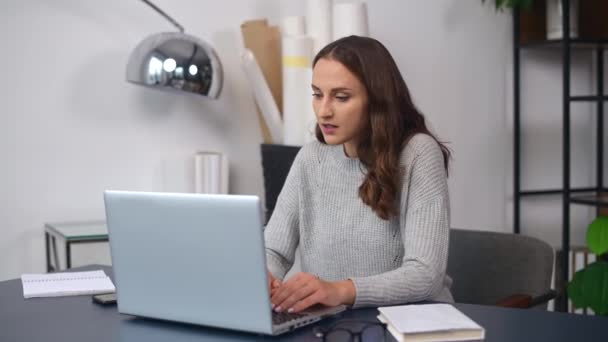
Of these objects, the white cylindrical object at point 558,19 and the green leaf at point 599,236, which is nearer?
the green leaf at point 599,236

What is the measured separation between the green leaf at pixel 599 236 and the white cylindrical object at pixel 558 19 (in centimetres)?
91

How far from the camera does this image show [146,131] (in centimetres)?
277

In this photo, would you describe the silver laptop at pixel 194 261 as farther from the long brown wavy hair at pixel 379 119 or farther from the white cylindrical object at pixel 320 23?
the white cylindrical object at pixel 320 23

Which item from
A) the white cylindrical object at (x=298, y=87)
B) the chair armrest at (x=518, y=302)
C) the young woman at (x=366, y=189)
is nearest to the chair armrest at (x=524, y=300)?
the chair armrest at (x=518, y=302)

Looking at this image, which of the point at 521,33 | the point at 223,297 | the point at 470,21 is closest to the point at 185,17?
the point at 470,21

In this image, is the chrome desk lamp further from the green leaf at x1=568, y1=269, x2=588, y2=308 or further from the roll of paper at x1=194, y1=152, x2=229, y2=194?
the green leaf at x1=568, y1=269, x2=588, y2=308

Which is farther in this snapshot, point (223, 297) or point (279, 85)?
point (279, 85)

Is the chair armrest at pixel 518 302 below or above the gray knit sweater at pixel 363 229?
below

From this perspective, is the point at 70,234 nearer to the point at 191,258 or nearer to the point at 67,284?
the point at 67,284

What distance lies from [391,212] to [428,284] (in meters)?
0.21

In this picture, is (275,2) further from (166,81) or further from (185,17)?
(166,81)

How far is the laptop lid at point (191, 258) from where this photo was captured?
1.19m

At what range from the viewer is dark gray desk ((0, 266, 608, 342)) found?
1.23m

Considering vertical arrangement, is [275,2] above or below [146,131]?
above
